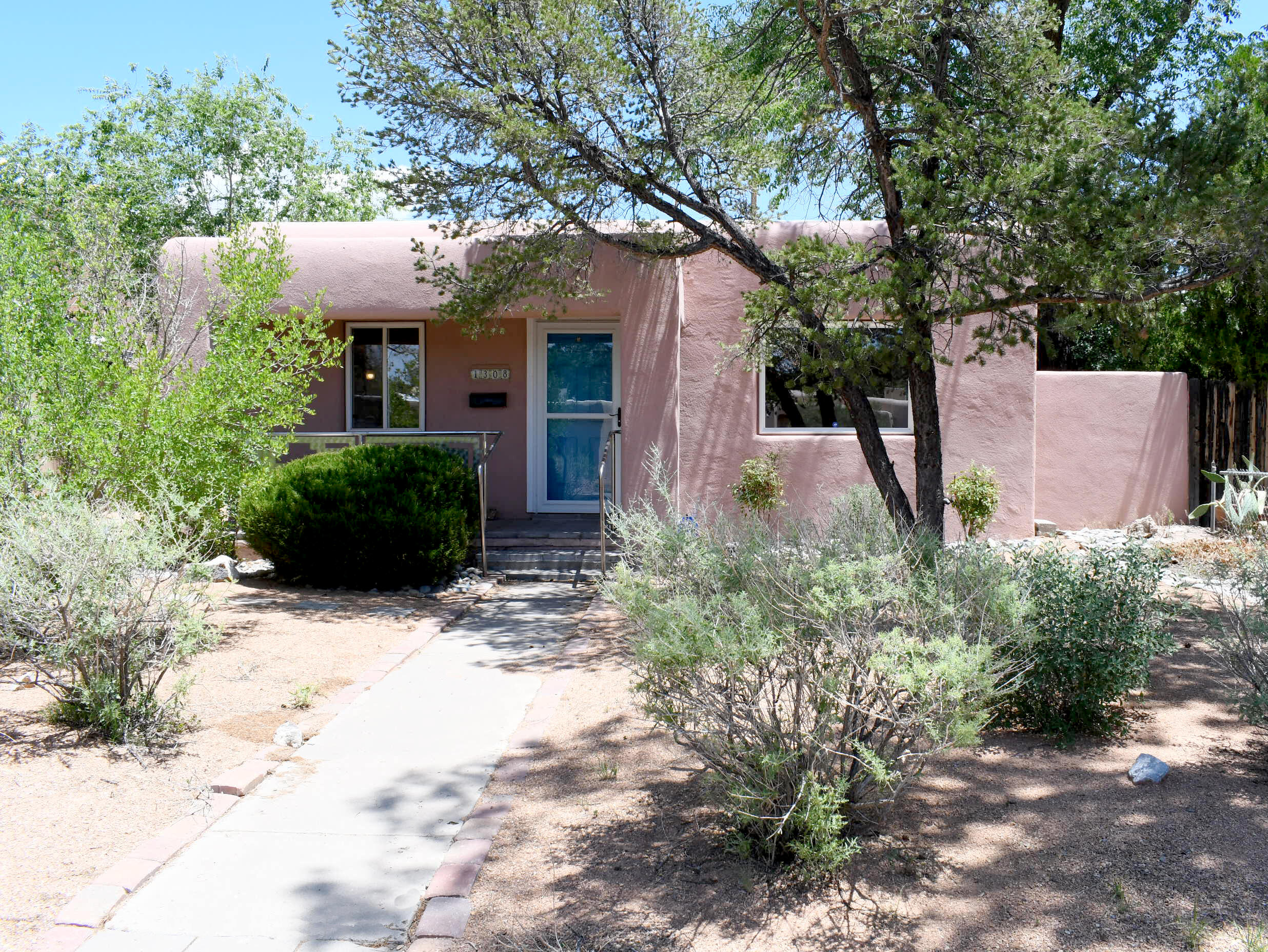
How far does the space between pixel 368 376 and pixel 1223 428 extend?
11017 millimetres

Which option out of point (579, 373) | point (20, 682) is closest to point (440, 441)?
point (579, 373)

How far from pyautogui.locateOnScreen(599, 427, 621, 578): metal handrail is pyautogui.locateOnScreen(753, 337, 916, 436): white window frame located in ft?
5.31

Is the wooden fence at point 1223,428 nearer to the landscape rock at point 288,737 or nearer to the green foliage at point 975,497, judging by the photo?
the green foliage at point 975,497

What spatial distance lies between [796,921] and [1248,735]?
2.87 m

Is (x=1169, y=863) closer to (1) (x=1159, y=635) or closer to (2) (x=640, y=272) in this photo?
(1) (x=1159, y=635)

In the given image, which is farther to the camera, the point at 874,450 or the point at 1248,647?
the point at 874,450

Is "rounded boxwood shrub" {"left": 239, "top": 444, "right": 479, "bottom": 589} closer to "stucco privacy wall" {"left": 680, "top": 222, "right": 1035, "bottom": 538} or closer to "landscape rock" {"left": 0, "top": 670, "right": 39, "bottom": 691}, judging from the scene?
"stucco privacy wall" {"left": 680, "top": 222, "right": 1035, "bottom": 538}

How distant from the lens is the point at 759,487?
34.0 ft

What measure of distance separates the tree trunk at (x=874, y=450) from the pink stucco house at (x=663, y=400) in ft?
7.56

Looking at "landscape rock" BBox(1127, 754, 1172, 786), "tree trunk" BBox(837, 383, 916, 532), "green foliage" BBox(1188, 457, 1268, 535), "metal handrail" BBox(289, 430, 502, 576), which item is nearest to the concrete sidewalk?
"tree trunk" BBox(837, 383, 916, 532)

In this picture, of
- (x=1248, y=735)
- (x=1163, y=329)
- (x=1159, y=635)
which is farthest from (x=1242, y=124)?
(x=1163, y=329)

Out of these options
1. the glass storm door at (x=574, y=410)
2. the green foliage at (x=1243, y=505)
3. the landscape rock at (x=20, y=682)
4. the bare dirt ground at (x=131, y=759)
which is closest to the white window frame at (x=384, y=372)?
the glass storm door at (x=574, y=410)

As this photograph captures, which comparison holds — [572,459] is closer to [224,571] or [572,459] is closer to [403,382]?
[403,382]

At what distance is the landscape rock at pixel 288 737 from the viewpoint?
517cm
